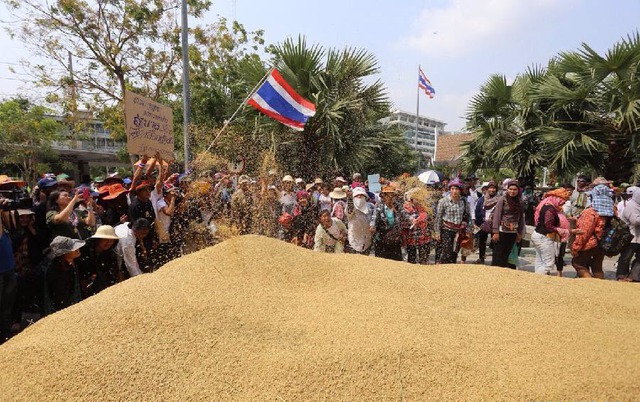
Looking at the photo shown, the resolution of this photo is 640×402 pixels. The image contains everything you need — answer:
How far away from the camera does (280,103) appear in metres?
6.67

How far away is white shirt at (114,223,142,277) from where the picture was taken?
3711 mm

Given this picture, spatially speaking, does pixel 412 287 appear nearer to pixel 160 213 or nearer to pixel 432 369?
pixel 432 369


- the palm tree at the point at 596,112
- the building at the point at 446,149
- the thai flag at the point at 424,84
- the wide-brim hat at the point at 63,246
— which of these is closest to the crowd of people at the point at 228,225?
the wide-brim hat at the point at 63,246

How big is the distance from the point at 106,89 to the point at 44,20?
2069 millimetres

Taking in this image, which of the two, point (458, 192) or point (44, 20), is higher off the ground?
point (44, 20)

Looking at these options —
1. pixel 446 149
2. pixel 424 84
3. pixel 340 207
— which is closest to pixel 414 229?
pixel 340 207

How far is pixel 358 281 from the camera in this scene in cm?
252

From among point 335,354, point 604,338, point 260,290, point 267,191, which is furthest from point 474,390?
point 267,191

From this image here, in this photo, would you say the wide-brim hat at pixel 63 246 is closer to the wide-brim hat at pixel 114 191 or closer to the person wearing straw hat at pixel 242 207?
the wide-brim hat at pixel 114 191

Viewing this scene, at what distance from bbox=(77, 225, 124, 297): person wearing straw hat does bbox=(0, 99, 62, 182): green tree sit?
18.8 metres

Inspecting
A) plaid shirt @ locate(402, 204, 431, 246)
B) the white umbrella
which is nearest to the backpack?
plaid shirt @ locate(402, 204, 431, 246)

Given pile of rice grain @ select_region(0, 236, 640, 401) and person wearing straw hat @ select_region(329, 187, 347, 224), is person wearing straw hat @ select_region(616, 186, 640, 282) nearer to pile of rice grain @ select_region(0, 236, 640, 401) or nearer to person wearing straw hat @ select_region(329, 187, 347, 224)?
pile of rice grain @ select_region(0, 236, 640, 401)

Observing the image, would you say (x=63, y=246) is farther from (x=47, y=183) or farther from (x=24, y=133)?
(x=24, y=133)

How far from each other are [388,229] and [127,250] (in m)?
3.02
